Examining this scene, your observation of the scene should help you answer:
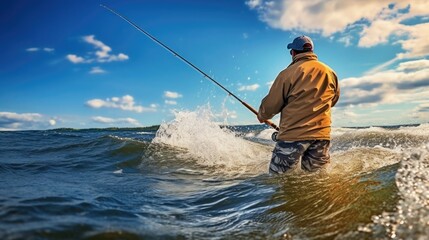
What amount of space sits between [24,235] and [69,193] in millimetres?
2067

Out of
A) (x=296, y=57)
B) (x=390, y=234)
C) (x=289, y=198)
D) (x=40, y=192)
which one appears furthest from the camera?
(x=296, y=57)

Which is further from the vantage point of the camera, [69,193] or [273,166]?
[273,166]

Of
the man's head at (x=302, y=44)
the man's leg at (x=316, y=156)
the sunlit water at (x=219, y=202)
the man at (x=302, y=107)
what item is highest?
the man's head at (x=302, y=44)

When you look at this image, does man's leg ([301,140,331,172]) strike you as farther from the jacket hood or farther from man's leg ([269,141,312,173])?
the jacket hood

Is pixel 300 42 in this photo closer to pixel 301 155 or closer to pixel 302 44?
pixel 302 44

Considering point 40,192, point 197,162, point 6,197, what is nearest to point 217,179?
Result: point 197,162

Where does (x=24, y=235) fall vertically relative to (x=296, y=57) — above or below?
below

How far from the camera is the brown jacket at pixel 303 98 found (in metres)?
5.21

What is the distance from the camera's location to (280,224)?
346 cm

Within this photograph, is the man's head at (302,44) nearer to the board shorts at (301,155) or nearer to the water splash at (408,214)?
the board shorts at (301,155)

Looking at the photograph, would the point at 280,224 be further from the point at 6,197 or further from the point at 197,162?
the point at 197,162

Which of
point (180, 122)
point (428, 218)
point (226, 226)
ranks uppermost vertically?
point (180, 122)

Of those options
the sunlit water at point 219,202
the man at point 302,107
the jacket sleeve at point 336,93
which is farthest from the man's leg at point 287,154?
the jacket sleeve at point 336,93

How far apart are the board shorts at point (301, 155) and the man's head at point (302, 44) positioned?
4.42 ft
